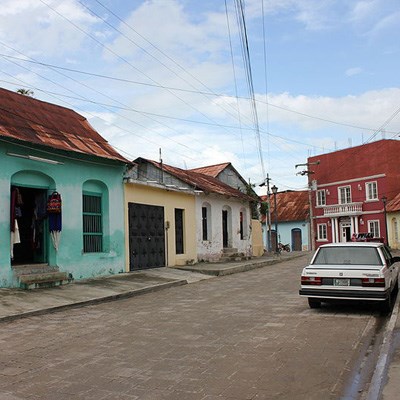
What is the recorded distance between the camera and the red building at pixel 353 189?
132 feet

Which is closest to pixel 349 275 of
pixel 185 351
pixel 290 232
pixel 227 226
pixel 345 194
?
pixel 185 351

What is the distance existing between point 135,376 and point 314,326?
12.6 feet

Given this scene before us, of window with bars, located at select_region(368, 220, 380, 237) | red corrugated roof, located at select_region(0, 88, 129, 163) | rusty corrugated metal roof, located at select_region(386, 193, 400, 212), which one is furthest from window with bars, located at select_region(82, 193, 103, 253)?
window with bars, located at select_region(368, 220, 380, 237)

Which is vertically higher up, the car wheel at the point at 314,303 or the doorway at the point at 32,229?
the doorway at the point at 32,229

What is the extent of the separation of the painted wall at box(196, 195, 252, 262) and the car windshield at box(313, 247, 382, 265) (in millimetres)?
Answer: 12773

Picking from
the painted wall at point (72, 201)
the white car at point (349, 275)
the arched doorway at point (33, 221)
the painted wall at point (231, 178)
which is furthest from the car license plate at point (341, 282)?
the painted wall at point (231, 178)

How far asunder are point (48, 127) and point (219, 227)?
39.0 feet

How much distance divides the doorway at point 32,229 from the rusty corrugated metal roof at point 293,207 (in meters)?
37.8

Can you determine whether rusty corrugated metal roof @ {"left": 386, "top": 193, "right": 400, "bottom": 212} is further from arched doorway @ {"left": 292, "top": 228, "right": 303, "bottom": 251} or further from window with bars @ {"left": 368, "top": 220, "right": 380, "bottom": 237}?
arched doorway @ {"left": 292, "top": 228, "right": 303, "bottom": 251}

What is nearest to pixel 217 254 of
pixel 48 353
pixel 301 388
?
pixel 48 353

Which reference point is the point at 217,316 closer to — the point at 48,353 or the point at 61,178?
the point at 48,353

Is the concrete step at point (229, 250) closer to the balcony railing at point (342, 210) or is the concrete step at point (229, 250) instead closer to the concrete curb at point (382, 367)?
the concrete curb at point (382, 367)

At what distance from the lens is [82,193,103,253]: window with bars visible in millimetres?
15711

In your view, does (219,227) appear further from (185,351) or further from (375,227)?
(375,227)
